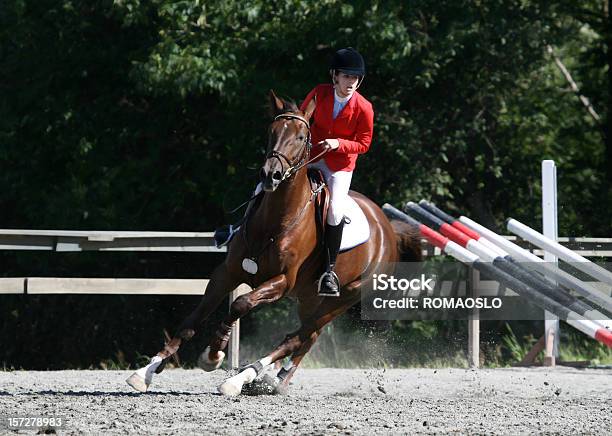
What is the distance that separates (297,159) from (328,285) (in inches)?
48.8

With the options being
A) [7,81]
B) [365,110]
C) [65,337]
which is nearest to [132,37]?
[7,81]

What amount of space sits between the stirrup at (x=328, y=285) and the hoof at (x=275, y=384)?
2.40ft

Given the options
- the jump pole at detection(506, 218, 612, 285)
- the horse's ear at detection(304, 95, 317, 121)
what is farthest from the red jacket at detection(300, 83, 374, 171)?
the jump pole at detection(506, 218, 612, 285)

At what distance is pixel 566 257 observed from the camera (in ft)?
29.6

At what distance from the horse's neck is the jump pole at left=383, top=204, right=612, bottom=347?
2.43 metres

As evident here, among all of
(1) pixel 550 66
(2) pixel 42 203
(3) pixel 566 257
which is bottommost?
(3) pixel 566 257

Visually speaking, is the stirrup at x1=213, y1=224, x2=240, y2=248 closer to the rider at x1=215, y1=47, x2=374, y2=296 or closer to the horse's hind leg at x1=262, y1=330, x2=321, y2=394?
the rider at x1=215, y1=47, x2=374, y2=296

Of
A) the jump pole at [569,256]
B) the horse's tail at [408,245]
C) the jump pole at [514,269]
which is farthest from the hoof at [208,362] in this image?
the jump pole at [569,256]

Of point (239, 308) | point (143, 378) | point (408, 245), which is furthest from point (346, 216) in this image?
point (143, 378)

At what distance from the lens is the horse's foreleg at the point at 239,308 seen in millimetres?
6957

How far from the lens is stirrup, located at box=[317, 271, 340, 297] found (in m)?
7.71

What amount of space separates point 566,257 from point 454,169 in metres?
6.50

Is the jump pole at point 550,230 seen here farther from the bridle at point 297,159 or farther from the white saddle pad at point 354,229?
the bridle at point 297,159

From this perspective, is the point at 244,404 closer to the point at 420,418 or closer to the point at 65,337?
the point at 420,418
